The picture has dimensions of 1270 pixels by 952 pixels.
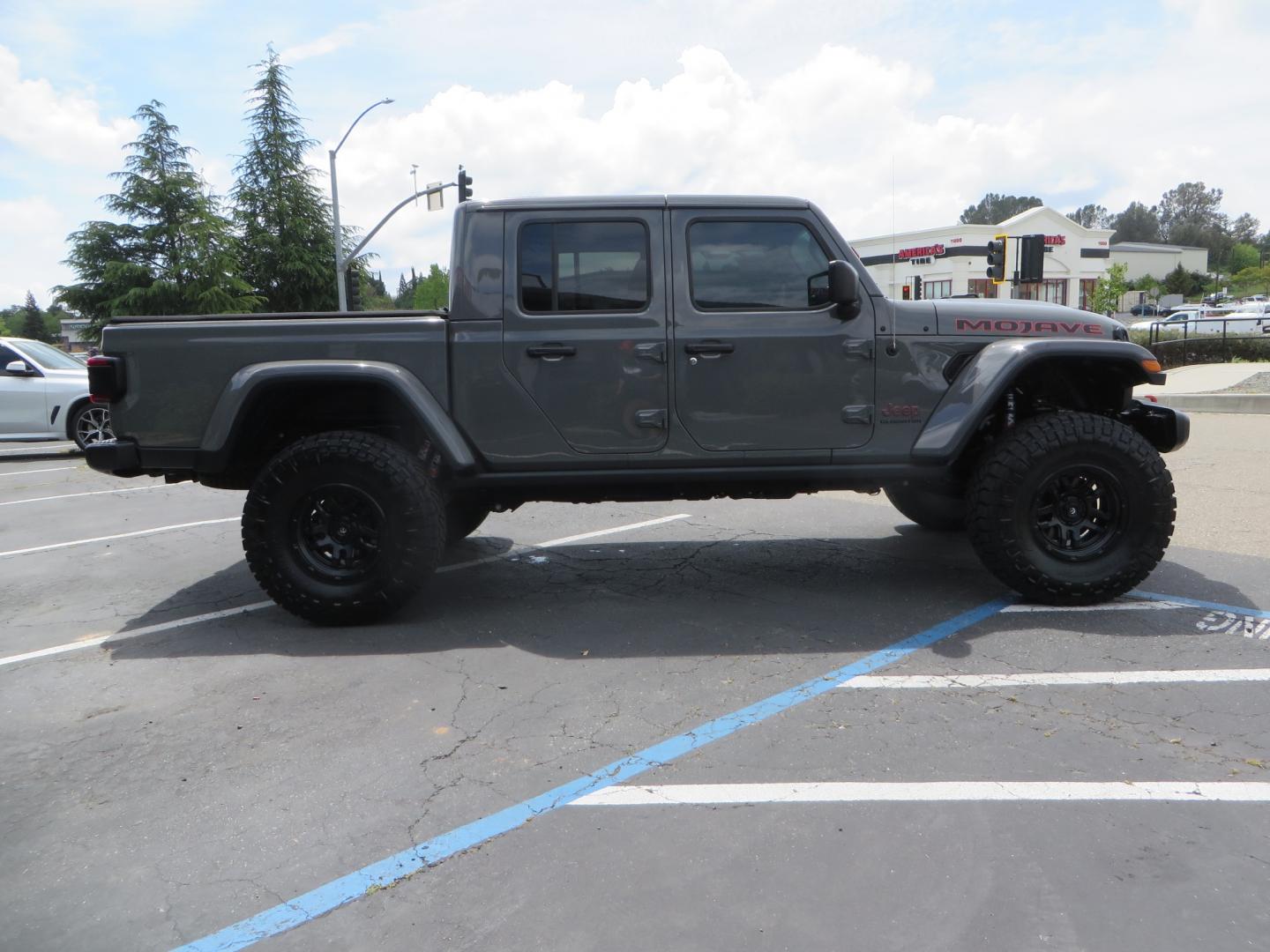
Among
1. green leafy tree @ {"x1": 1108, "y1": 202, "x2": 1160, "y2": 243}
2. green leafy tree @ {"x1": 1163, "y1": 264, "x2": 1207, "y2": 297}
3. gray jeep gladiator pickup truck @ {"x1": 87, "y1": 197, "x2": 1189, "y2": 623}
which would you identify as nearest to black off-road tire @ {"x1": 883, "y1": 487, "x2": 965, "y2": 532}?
gray jeep gladiator pickup truck @ {"x1": 87, "y1": 197, "x2": 1189, "y2": 623}

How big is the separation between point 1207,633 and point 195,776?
14.2ft

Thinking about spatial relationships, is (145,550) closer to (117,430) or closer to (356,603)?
(117,430)

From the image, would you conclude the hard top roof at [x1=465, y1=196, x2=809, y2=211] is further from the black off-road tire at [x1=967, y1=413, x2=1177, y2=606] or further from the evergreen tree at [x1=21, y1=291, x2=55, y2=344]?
the evergreen tree at [x1=21, y1=291, x2=55, y2=344]

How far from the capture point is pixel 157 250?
29.0 meters

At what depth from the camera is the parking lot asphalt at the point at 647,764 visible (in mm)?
2412

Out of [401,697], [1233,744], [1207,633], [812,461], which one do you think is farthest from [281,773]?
[1207,633]

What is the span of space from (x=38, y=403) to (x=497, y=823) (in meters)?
12.8

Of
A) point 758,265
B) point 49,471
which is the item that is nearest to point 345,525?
point 758,265

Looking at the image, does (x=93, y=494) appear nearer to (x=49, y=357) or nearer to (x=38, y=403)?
(x=38, y=403)

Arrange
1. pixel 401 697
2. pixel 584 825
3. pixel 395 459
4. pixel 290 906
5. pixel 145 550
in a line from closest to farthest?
pixel 290 906
pixel 584 825
pixel 401 697
pixel 395 459
pixel 145 550

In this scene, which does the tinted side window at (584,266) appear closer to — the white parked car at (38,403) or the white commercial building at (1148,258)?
the white parked car at (38,403)

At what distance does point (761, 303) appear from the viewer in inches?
192

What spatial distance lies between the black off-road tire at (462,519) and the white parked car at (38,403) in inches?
340

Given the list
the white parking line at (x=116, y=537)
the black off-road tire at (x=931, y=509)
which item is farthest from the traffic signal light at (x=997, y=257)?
the white parking line at (x=116, y=537)
